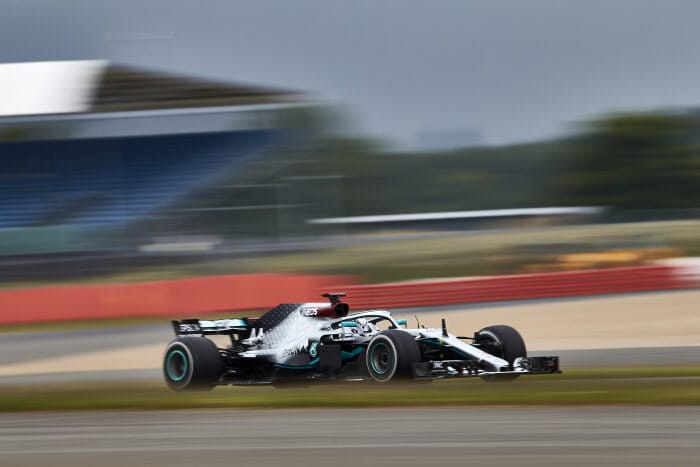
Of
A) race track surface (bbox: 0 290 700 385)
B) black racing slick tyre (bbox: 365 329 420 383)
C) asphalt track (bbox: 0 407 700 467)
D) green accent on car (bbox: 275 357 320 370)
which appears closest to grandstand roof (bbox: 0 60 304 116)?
race track surface (bbox: 0 290 700 385)

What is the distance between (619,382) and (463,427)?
3.47 metres

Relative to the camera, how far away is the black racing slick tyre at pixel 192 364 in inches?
474

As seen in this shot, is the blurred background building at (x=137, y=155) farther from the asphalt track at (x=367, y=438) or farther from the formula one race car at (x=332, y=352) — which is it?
the asphalt track at (x=367, y=438)

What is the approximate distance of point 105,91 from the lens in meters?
36.7

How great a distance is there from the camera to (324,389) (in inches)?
461

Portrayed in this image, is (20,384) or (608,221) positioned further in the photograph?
(608,221)

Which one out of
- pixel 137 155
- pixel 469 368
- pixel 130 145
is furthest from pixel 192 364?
pixel 130 145

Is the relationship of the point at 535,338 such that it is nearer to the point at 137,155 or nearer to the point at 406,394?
the point at 406,394

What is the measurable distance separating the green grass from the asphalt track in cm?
56

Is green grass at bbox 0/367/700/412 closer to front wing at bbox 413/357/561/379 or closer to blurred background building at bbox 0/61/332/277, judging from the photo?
front wing at bbox 413/357/561/379

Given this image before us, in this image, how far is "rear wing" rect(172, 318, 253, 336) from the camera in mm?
12719

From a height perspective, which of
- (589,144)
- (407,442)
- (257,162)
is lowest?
(407,442)

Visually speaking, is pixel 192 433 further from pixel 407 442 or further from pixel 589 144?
pixel 589 144

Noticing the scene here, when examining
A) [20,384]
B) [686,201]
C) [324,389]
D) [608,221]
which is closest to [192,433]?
[324,389]
